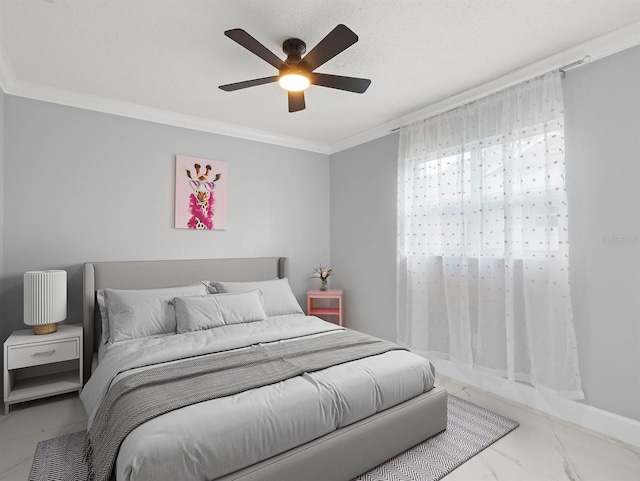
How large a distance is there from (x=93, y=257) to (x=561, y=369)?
Result: 4.02 metres

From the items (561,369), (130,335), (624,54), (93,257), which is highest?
(624,54)

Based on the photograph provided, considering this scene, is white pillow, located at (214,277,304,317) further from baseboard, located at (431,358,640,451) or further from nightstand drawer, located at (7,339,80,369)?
baseboard, located at (431,358,640,451)

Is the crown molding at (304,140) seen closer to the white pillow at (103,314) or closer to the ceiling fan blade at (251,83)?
the ceiling fan blade at (251,83)

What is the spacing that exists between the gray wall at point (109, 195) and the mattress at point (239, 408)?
117 cm

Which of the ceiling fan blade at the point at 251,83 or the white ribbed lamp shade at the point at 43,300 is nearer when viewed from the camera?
the ceiling fan blade at the point at 251,83

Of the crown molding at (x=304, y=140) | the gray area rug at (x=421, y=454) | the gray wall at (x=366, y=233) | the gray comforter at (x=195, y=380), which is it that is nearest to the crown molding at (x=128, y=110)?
the crown molding at (x=304, y=140)

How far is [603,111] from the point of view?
2.35m

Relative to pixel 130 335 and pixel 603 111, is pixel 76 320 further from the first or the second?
pixel 603 111

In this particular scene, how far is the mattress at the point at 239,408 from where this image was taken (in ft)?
4.61

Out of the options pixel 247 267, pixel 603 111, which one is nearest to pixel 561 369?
pixel 603 111

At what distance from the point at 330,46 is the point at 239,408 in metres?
1.99

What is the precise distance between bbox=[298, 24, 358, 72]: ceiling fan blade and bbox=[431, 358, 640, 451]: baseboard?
2.81 metres

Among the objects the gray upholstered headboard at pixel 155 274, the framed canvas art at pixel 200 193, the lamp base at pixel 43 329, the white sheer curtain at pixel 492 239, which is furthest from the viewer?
the framed canvas art at pixel 200 193

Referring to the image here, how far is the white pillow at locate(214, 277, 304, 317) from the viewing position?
3426 mm
